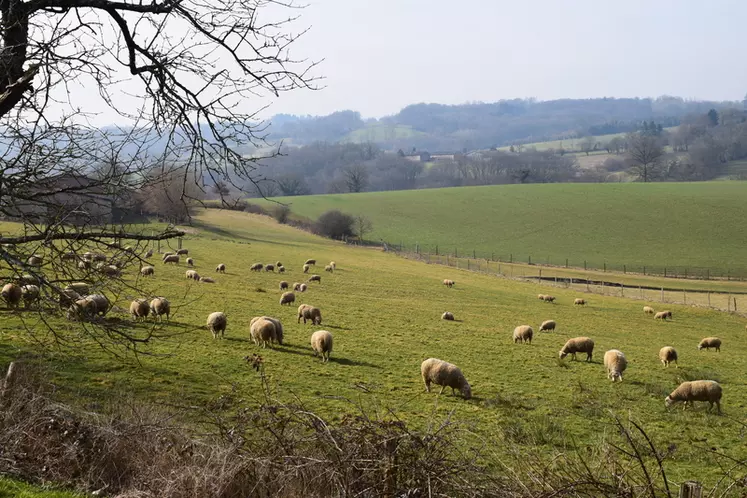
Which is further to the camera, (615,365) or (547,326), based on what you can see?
(547,326)

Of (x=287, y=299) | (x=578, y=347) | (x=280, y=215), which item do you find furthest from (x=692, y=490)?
(x=280, y=215)

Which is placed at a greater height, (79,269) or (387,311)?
(79,269)

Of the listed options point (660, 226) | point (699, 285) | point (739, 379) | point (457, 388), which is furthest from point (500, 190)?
point (457, 388)

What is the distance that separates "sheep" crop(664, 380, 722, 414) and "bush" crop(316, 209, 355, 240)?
2955 inches

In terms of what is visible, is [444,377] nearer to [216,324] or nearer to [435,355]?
[435,355]

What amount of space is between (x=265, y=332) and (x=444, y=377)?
22.2ft

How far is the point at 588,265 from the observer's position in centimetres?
8006

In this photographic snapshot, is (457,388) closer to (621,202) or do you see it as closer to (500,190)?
(621,202)

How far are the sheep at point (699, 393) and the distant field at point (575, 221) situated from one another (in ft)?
204

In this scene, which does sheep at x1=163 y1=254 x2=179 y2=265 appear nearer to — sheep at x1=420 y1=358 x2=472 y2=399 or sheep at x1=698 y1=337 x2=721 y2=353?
sheep at x1=420 y1=358 x2=472 y2=399

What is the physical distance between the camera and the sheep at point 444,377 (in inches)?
712

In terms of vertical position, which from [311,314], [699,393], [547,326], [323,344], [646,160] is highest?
[646,160]

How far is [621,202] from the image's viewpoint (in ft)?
350

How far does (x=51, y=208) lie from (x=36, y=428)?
108 inches
